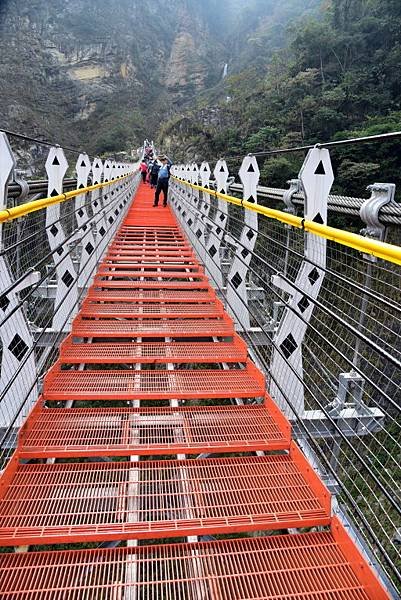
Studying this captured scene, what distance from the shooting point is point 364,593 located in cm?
153

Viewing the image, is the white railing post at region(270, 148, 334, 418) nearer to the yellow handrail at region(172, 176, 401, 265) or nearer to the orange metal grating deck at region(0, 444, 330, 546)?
the yellow handrail at region(172, 176, 401, 265)

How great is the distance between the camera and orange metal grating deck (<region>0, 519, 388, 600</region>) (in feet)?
4.99

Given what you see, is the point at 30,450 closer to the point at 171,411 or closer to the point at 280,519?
the point at 171,411

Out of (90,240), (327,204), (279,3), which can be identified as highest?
(279,3)

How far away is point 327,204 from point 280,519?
175 centimetres

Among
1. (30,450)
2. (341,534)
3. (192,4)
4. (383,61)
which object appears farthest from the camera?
(192,4)

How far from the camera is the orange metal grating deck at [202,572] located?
152 centimetres

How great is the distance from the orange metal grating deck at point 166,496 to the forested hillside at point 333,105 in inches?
759

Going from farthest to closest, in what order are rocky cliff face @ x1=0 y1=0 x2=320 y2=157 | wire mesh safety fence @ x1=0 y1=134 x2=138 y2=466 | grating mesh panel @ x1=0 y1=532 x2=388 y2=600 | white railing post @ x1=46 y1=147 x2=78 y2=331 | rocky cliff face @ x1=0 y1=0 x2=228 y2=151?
rocky cliff face @ x1=0 y1=0 x2=320 y2=157
rocky cliff face @ x1=0 y1=0 x2=228 y2=151
white railing post @ x1=46 y1=147 x2=78 y2=331
wire mesh safety fence @ x1=0 y1=134 x2=138 y2=466
grating mesh panel @ x1=0 y1=532 x2=388 y2=600

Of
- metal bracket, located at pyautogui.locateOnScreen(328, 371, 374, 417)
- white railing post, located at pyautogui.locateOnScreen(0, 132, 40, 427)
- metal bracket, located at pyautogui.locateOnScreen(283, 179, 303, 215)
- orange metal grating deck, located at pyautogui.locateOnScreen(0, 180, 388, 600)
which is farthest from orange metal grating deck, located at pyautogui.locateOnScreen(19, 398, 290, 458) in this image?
metal bracket, located at pyautogui.locateOnScreen(283, 179, 303, 215)

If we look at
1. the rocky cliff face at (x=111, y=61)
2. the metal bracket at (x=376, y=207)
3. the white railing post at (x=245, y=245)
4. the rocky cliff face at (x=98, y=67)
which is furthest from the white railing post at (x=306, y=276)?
the rocky cliff face at (x=98, y=67)

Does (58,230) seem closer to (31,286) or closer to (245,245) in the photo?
(31,286)

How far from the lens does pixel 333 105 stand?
95.5ft

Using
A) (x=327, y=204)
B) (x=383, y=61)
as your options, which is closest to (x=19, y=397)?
(x=327, y=204)
